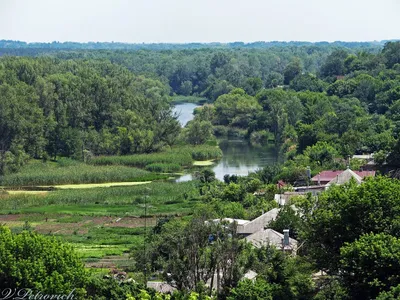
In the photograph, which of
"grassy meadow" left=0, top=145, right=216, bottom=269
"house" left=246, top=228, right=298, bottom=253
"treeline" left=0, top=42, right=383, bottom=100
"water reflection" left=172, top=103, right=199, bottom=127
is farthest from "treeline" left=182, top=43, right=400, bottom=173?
"house" left=246, top=228, right=298, bottom=253

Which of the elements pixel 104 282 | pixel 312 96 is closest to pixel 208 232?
pixel 104 282

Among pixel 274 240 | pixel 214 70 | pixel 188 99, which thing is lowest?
pixel 188 99

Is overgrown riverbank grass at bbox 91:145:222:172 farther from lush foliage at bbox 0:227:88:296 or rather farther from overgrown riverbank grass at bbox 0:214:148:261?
lush foliage at bbox 0:227:88:296

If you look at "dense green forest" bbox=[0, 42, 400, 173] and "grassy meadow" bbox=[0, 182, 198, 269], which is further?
"dense green forest" bbox=[0, 42, 400, 173]

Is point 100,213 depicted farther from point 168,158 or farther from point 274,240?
point 168,158

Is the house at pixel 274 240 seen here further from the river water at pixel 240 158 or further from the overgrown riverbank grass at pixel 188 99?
the overgrown riverbank grass at pixel 188 99

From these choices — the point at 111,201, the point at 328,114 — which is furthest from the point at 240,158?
the point at 111,201
